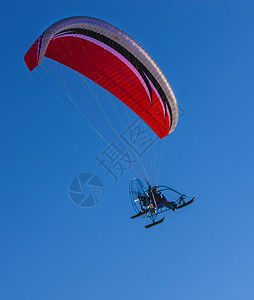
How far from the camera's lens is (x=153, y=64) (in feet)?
57.7

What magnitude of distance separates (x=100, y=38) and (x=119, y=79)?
213cm

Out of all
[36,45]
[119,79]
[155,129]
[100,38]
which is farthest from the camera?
[155,129]

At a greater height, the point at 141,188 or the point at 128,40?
the point at 128,40

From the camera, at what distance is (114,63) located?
18156 millimetres

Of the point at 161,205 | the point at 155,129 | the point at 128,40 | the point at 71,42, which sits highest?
the point at 71,42

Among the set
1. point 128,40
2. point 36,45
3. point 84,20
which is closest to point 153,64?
point 128,40

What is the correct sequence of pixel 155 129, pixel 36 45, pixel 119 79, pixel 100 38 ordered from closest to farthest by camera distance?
pixel 36 45 → pixel 100 38 → pixel 119 79 → pixel 155 129

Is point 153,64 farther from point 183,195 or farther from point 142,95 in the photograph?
point 183,195

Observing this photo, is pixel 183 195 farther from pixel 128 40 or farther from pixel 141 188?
pixel 128 40

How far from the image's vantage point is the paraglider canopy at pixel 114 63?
16453 millimetres

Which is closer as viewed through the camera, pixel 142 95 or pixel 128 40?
pixel 128 40

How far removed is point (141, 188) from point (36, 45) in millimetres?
6764

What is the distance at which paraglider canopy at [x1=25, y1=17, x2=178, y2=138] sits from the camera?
16.5m

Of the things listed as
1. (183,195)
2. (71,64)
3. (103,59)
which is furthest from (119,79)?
(183,195)
